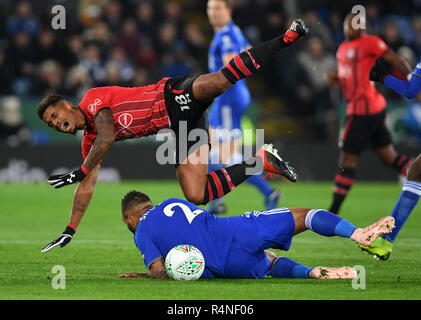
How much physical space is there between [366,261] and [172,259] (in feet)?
7.65

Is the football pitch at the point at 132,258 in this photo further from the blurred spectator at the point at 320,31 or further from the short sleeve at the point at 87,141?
the blurred spectator at the point at 320,31

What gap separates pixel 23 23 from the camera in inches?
713

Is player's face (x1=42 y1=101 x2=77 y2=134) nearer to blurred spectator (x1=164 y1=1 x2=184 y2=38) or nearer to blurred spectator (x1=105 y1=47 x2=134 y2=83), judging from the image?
blurred spectator (x1=105 y1=47 x2=134 y2=83)

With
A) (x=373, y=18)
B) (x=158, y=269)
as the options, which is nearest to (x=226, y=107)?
(x=158, y=269)

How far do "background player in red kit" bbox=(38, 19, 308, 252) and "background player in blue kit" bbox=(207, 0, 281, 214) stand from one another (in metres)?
3.19

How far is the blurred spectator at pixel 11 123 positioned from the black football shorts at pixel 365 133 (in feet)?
27.0

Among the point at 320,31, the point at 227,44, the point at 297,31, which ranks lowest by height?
the point at 297,31

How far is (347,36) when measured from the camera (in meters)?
10.9

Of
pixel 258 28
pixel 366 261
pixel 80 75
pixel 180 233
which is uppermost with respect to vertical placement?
pixel 258 28

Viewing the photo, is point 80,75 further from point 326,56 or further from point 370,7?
point 370,7

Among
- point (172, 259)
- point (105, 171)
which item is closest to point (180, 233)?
point (172, 259)

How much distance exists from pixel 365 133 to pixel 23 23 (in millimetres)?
10172

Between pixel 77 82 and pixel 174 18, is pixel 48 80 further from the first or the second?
pixel 174 18

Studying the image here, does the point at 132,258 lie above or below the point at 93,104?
below
